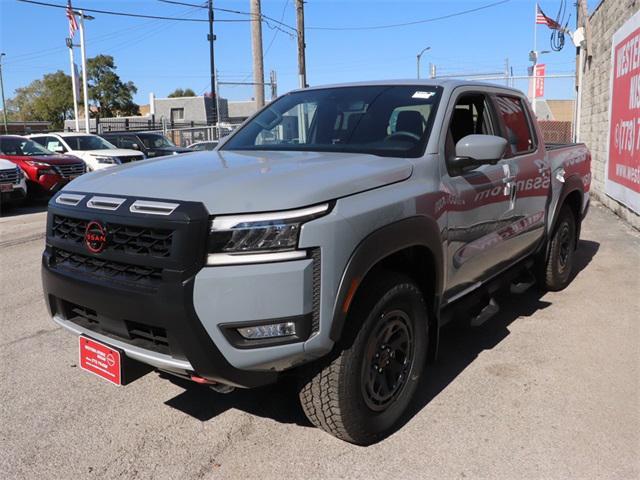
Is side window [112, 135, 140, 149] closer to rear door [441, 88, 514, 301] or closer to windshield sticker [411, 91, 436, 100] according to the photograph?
rear door [441, 88, 514, 301]

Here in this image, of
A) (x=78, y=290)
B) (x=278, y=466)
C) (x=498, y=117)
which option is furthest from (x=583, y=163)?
(x=78, y=290)

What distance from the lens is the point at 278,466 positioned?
2.86m

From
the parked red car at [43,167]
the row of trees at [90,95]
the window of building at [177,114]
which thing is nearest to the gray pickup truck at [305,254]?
the parked red car at [43,167]

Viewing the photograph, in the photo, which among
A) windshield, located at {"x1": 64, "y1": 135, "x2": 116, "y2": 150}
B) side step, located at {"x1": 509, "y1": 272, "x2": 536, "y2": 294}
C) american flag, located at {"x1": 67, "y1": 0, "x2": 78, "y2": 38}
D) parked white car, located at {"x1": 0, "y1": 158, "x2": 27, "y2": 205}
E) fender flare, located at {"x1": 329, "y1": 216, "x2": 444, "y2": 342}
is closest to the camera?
fender flare, located at {"x1": 329, "y1": 216, "x2": 444, "y2": 342}

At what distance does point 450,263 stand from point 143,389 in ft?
6.90

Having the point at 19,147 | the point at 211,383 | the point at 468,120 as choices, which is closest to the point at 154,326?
the point at 211,383

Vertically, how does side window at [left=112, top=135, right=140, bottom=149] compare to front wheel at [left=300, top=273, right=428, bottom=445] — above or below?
above

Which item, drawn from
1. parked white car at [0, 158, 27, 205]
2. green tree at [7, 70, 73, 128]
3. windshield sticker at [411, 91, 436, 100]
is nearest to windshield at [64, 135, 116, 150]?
parked white car at [0, 158, 27, 205]

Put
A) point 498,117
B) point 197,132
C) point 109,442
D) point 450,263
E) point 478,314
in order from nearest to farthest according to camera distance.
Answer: point 109,442
point 450,263
point 478,314
point 498,117
point 197,132

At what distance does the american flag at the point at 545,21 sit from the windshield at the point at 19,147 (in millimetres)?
15768

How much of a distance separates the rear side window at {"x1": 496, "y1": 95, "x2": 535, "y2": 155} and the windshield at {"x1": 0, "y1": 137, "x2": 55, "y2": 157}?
12.1 m

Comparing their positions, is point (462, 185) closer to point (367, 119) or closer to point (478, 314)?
point (367, 119)

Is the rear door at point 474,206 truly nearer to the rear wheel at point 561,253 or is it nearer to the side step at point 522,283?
the side step at point 522,283

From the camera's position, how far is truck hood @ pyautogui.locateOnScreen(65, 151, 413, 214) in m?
2.47
